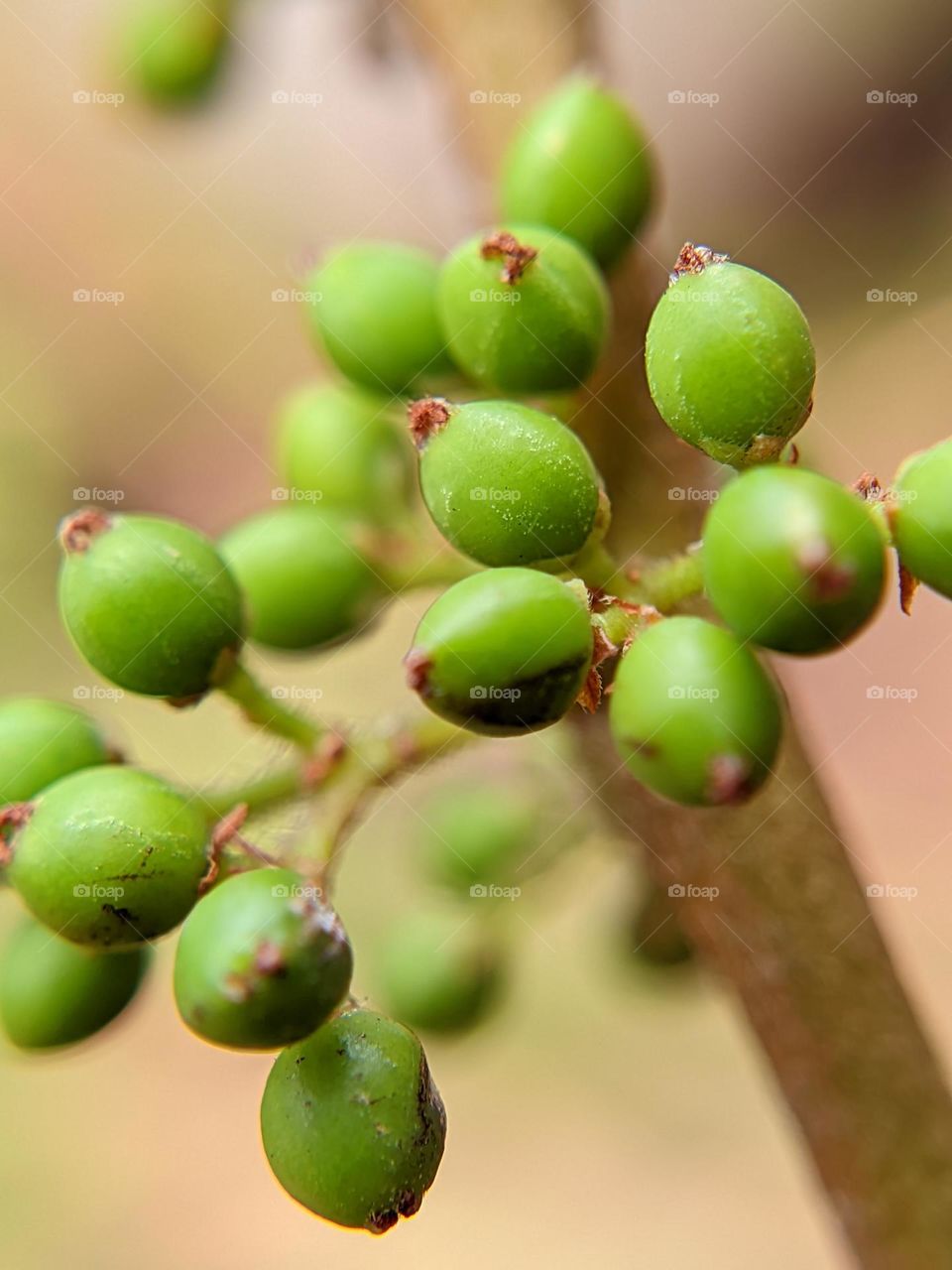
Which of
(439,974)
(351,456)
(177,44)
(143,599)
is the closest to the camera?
(143,599)

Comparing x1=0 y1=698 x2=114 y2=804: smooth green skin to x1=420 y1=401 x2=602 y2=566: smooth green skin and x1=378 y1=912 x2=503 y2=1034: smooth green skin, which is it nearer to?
x1=420 y1=401 x2=602 y2=566: smooth green skin

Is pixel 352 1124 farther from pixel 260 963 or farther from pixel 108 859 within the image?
pixel 108 859

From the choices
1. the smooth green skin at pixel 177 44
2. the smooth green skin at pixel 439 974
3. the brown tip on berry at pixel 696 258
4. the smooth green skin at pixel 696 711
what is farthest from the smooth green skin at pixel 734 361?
the smooth green skin at pixel 177 44

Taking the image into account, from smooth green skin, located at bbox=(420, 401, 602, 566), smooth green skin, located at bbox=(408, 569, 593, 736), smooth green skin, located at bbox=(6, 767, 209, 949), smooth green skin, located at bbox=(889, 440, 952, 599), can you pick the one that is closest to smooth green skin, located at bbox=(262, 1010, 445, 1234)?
smooth green skin, located at bbox=(6, 767, 209, 949)

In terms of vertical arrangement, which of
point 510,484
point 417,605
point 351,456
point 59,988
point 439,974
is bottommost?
point 417,605

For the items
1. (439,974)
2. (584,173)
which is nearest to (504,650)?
(584,173)

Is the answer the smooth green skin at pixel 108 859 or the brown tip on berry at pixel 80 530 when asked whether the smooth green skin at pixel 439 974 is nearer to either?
the smooth green skin at pixel 108 859
